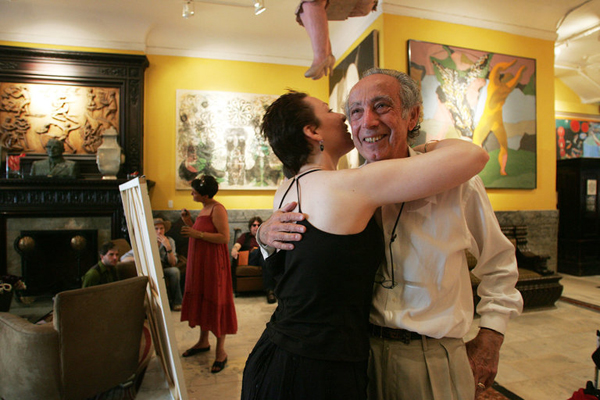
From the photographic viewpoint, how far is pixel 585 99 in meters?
8.83

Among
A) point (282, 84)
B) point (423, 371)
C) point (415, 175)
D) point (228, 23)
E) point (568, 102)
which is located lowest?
point (423, 371)

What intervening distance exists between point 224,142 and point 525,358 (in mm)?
5410

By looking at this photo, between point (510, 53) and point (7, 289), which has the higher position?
point (510, 53)

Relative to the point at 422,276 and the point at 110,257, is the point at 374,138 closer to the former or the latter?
the point at 422,276

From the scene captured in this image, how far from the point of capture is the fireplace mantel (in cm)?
538

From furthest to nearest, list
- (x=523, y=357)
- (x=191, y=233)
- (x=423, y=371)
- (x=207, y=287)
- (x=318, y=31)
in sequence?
(x=523, y=357) < (x=207, y=287) < (x=191, y=233) < (x=318, y=31) < (x=423, y=371)

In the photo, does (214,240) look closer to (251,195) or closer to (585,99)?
(251,195)

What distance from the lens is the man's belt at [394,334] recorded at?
1.04 meters

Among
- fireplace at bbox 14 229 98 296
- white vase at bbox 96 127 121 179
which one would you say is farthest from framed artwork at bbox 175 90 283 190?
fireplace at bbox 14 229 98 296

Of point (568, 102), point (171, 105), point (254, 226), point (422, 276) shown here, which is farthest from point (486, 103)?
Result: point (568, 102)

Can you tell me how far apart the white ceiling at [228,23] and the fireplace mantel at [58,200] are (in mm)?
2401

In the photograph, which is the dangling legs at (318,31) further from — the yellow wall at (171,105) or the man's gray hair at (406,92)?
the yellow wall at (171,105)

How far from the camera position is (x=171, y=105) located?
20.7ft

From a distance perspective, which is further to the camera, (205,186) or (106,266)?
(106,266)
